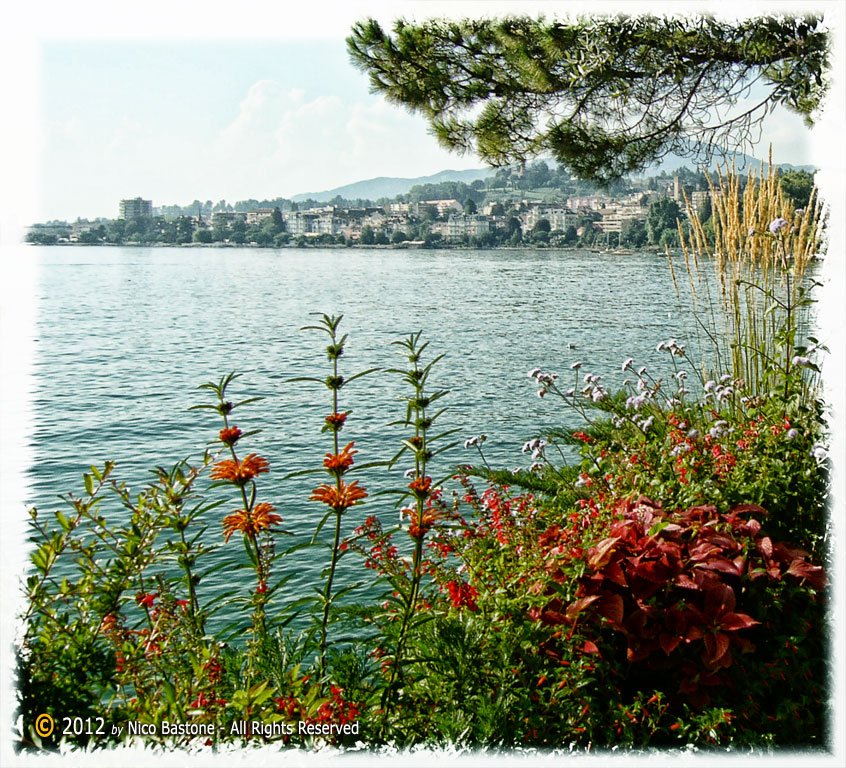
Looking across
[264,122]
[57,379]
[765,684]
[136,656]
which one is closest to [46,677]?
[136,656]

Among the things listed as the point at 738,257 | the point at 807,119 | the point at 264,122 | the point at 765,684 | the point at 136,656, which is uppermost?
the point at 264,122

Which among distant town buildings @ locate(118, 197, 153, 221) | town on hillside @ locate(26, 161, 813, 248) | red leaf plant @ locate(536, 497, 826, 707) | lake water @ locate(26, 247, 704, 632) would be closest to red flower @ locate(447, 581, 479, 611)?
red leaf plant @ locate(536, 497, 826, 707)

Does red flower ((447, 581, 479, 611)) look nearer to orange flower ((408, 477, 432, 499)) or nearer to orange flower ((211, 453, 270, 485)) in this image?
orange flower ((408, 477, 432, 499))

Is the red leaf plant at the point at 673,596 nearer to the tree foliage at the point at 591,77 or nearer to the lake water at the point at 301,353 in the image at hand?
the lake water at the point at 301,353

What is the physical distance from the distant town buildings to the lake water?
1006 centimetres

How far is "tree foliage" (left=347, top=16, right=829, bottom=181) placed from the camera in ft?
16.4

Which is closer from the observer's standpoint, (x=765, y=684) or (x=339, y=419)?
(x=339, y=419)

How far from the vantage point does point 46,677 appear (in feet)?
5.86

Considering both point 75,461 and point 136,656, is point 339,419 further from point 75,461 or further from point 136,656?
point 75,461

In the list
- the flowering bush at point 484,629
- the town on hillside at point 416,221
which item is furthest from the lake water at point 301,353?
the town on hillside at point 416,221

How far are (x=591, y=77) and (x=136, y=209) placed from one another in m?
35.8

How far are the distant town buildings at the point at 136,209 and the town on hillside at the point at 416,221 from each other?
5 centimetres

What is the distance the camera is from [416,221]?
39406 millimetres

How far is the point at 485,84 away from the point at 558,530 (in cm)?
401
